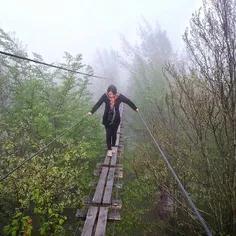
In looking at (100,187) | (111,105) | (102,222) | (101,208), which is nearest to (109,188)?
(100,187)

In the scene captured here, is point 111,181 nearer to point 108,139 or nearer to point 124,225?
point 108,139

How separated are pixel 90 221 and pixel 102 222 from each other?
0.20 meters

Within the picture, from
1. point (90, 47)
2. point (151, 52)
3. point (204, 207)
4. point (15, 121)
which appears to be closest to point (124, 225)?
point (204, 207)

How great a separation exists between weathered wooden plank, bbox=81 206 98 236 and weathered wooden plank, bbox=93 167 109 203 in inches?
10.2

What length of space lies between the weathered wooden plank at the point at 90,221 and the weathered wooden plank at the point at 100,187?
258 mm

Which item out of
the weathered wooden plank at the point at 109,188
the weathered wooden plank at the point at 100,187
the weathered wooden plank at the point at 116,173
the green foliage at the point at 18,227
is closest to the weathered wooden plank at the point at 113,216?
the weathered wooden plank at the point at 109,188

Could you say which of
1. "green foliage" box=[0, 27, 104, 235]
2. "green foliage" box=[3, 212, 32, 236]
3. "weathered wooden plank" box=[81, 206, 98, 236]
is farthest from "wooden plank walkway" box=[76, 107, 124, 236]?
"green foliage" box=[0, 27, 104, 235]

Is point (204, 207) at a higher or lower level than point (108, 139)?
lower

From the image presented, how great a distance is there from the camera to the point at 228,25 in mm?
5098

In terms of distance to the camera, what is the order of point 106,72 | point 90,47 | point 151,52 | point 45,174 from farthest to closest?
point 90,47 → point 106,72 → point 151,52 → point 45,174

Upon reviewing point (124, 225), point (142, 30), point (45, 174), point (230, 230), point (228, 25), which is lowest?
point (124, 225)

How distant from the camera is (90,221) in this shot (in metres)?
3.41

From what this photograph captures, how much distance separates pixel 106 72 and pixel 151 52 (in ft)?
42.4

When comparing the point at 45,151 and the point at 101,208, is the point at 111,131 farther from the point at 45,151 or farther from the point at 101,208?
the point at 45,151
